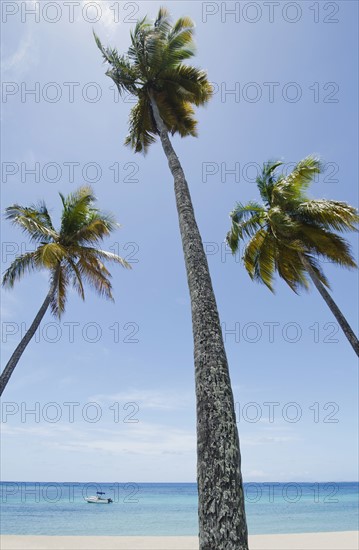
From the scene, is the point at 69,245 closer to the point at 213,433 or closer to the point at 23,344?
the point at 23,344

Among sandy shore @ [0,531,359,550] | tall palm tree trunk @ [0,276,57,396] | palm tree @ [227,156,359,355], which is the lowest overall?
sandy shore @ [0,531,359,550]

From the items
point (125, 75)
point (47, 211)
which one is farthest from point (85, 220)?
point (125, 75)

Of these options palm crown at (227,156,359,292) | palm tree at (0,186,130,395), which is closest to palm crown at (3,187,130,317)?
palm tree at (0,186,130,395)

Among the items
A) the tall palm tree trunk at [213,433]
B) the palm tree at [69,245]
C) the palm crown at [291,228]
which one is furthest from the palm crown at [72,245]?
the tall palm tree trunk at [213,433]

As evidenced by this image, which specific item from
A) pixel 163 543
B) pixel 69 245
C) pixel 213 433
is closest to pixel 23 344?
pixel 69 245

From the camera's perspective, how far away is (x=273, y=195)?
14.8 m

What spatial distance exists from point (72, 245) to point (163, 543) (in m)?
15.6

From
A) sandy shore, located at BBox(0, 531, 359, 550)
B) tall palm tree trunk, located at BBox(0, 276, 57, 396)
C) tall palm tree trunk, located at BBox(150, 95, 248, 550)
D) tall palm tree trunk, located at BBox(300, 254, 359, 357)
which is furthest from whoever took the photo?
sandy shore, located at BBox(0, 531, 359, 550)

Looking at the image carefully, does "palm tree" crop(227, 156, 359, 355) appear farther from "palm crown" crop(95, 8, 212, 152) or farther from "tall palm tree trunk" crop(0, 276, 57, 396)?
"tall palm tree trunk" crop(0, 276, 57, 396)

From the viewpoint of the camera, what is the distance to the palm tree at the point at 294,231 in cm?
1291

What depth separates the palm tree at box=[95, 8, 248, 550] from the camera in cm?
353

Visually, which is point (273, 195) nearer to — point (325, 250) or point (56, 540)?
point (325, 250)

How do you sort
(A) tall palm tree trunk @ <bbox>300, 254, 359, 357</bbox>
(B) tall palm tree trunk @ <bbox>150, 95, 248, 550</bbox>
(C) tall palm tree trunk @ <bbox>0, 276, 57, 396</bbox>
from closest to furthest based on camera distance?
(B) tall palm tree trunk @ <bbox>150, 95, 248, 550</bbox>
(A) tall palm tree trunk @ <bbox>300, 254, 359, 357</bbox>
(C) tall palm tree trunk @ <bbox>0, 276, 57, 396</bbox>

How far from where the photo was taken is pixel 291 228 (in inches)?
535
